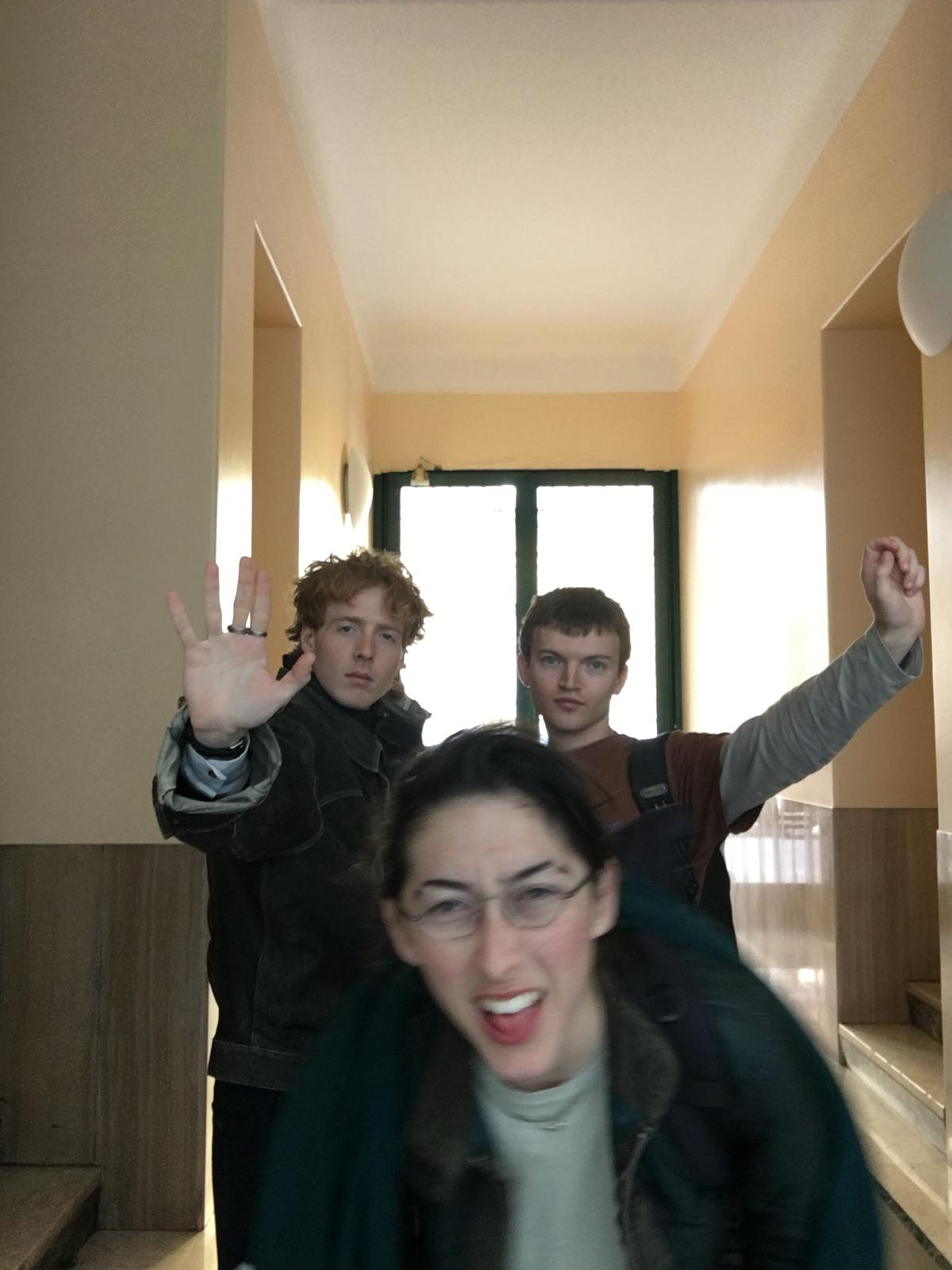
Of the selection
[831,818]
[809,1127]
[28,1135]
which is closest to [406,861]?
[809,1127]

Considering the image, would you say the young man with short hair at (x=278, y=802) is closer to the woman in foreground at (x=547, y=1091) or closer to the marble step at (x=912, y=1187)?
the woman in foreground at (x=547, y=1091)

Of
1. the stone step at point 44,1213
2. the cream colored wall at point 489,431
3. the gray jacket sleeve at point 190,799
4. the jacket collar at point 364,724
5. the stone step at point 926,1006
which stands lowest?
the stone step at point 44,1213

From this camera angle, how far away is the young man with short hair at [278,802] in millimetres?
1211

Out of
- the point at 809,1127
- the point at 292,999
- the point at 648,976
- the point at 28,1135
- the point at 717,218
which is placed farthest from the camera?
the point at 717,218

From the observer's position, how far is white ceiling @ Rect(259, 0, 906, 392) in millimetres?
3514

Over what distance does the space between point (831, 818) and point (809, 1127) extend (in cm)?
336

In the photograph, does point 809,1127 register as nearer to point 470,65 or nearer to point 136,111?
point 136,111

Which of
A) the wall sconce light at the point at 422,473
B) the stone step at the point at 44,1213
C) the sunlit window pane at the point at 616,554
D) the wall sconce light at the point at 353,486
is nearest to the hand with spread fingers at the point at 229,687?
the stone step at the point at 44,1213

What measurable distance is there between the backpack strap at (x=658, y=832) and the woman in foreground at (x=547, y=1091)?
0.30ft

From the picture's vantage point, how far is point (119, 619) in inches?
108

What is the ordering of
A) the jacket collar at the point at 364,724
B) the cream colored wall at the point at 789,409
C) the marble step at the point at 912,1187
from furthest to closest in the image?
the cream colored wall at the point at 789,409 → the marble step at the point at 912,1187 → the jacket collar at the point at 364,724

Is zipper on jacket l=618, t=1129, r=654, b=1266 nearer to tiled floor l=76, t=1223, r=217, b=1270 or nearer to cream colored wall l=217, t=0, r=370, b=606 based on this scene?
tiled floor l=76, t=1223, r=217, b=1270

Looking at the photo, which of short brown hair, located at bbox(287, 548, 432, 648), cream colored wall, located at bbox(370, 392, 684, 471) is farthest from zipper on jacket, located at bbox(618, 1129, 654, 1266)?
cream colored wall, located at bbox(370, 392, 684, 471)

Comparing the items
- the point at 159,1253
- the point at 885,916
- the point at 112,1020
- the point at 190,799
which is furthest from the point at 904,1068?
the point at 190,799
